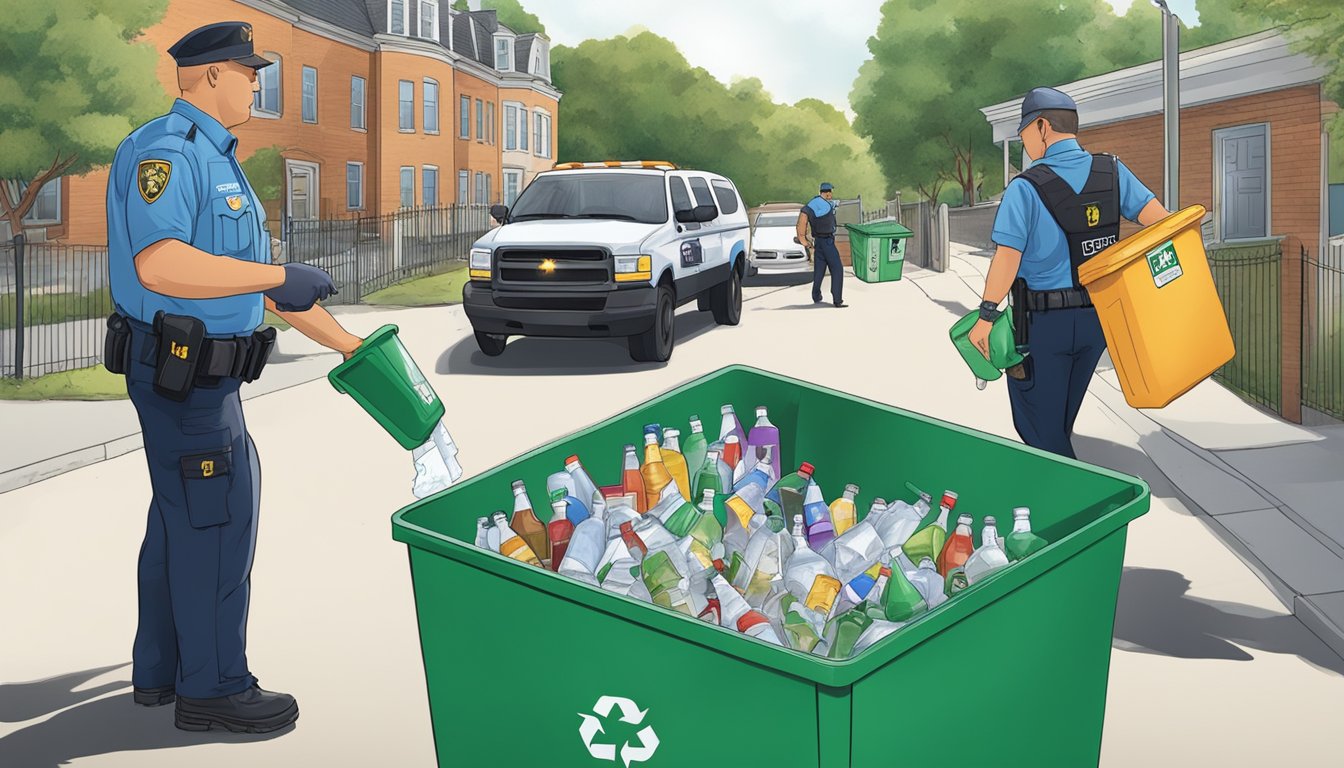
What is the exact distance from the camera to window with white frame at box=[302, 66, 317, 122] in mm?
41900

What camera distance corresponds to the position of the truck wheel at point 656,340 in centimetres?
1520

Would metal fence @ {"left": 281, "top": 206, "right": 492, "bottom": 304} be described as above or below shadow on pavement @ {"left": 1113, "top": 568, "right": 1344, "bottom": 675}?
above

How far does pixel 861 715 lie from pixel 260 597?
184 inches

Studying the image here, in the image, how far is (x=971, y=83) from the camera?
72375 millimetres

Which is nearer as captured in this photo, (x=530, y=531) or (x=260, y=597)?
(x=530, y=531)

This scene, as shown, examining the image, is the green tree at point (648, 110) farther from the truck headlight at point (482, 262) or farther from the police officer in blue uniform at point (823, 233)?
the truck headlight at point (482, 262)

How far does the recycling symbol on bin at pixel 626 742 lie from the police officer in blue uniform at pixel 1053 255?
4.10 meters

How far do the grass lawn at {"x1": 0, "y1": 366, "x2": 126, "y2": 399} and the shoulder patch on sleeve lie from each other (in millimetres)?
10162

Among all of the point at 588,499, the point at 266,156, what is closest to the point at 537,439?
the point at 588,499

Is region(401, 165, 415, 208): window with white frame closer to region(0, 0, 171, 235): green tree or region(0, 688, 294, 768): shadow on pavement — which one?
region(0, 0, 171, 235): green tree

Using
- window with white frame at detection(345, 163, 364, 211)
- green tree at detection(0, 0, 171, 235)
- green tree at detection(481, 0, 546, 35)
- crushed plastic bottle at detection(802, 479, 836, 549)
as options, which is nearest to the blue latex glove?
crushed plastic bottle at detection(802, 479, 836, 549)

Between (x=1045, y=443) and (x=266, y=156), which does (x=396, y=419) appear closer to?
(x=1045, y=443)

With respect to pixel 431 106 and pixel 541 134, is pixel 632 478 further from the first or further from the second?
pixel 541 134

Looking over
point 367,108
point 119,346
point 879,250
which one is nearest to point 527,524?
point 119,346
